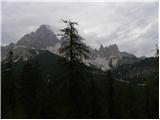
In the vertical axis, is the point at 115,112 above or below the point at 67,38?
below

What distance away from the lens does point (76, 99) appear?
22.4 m

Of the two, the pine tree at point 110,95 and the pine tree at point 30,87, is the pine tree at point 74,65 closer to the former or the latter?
the pine tree at point 30,87

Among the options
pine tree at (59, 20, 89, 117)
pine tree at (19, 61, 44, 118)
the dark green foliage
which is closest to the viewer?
the dark green foliage

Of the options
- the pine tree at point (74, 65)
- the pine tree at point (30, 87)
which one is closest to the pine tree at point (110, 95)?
the pine tree at point (30, 87)

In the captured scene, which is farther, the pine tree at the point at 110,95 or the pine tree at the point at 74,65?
the pine tree at the point at 110,95

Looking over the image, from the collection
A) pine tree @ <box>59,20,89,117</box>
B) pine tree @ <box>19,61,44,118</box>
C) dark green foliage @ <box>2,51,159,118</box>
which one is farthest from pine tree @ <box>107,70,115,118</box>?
pine tree @ <box>59,20,89,117</box>

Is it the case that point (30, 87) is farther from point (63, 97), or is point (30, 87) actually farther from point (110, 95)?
point (110, 95)

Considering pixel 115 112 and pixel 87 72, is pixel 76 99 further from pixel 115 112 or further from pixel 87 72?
pixel 115 112

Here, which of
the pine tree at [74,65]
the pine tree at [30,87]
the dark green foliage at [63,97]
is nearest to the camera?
the dark green foliage at [63,97]

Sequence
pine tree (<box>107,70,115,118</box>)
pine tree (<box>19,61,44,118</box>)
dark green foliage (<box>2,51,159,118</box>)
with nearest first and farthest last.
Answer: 1. dark green foliage (<box>2,51,159,118</box>)
2. pine tree (<box>19,61,44,118</box>)
3. pine tree (<box>107,70,115,118</box>)

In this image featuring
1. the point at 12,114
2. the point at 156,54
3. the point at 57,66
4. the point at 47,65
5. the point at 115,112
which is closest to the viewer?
the point at 12,114

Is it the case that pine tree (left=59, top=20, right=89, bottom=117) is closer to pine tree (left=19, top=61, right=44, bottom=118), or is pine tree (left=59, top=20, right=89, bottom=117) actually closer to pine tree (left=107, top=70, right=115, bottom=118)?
pine tree (left=19, top=61, right=44, bottom=118)

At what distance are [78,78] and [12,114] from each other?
25.0 feet

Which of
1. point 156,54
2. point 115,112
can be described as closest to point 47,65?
point 115,112
